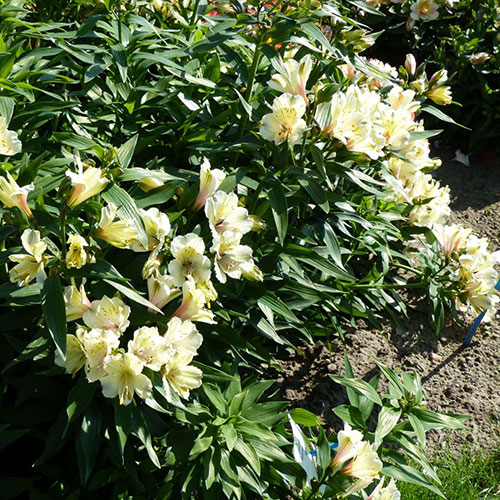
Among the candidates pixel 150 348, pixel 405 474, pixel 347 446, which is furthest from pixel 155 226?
pixel 405 474

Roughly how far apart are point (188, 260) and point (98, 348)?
304 millimetres

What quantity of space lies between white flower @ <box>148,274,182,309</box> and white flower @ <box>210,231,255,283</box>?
12cm

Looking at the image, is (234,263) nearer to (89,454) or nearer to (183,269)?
(183,269)

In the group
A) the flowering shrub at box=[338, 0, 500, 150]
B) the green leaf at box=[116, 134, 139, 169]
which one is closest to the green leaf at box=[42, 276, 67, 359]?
the green leaf at box=[116, 134, 139, 169]

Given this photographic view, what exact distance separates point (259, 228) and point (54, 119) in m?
0.91

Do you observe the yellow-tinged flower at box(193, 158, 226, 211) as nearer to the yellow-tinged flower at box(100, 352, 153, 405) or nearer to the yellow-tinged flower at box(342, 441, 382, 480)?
the yellow-tinged flower at box(100, 352, 153, 405)

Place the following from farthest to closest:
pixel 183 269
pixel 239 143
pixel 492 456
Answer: pixel 492 456
pixel 239 143
pixel 183 269

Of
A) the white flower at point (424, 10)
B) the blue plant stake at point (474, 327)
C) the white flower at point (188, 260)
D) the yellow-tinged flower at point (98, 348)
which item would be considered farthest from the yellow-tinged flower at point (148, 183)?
the white flower at point (424, 10)

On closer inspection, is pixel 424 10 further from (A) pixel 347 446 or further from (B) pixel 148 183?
(A) pixel 347 446

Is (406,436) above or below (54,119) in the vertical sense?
below

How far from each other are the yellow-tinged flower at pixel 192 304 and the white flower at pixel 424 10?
134 inches

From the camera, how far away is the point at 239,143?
198 cm

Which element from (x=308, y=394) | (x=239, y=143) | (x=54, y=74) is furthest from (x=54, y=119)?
(x=308, y=394)

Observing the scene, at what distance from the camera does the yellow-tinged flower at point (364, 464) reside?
177 centimetres
